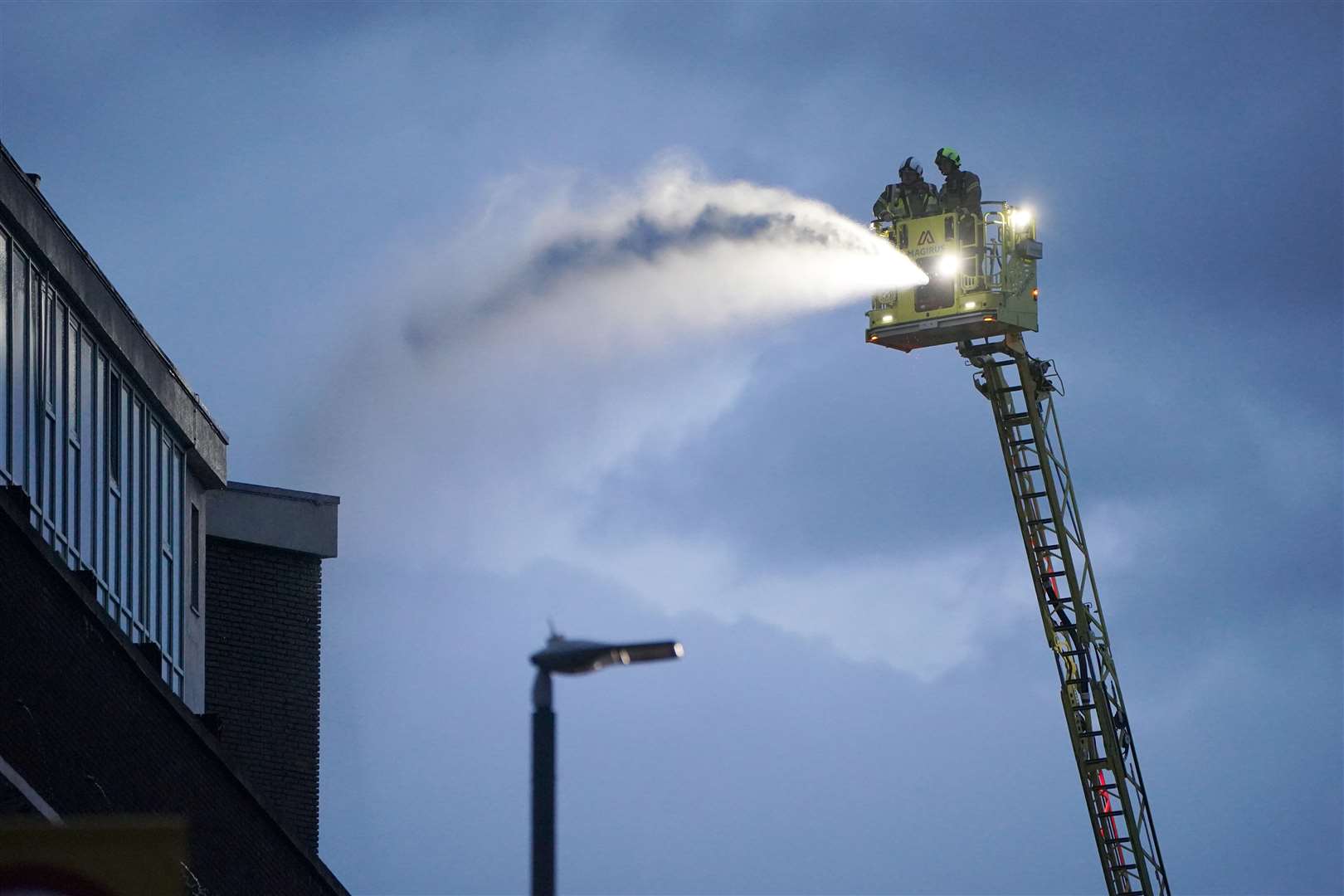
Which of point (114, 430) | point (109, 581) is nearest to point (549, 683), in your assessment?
point (109, 581)

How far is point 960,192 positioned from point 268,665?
1586 cm

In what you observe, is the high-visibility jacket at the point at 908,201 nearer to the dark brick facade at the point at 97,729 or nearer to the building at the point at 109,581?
the building at the point at 109,581

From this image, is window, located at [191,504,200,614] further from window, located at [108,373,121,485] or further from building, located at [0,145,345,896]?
window, located at [108,373,121,485]

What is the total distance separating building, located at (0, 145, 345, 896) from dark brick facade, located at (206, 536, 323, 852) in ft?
0.34

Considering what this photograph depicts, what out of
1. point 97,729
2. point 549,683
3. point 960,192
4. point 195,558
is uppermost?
point 960,192

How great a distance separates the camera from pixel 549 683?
547 inches

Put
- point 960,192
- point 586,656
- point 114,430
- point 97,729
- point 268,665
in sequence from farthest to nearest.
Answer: point 268,665
point 960,192
point 114,430
point 97,729
point 586,656

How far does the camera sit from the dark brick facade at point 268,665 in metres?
43.2

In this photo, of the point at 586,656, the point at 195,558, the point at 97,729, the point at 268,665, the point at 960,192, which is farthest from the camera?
the point at 268,665

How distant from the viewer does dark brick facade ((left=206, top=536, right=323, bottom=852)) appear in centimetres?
4322

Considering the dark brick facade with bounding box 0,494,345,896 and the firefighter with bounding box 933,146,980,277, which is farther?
the firefighter with bounding box 933,146,980,277

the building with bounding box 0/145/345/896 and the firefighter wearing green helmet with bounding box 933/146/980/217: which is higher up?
the firefighter wearing green helmet with bounding box 933/146/980/217

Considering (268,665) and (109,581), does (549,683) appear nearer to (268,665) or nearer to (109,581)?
(109,581)

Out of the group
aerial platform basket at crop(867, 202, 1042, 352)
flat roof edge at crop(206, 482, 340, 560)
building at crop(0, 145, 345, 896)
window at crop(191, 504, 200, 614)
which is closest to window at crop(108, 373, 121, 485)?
building at crop(0, 145, 345, 896)
